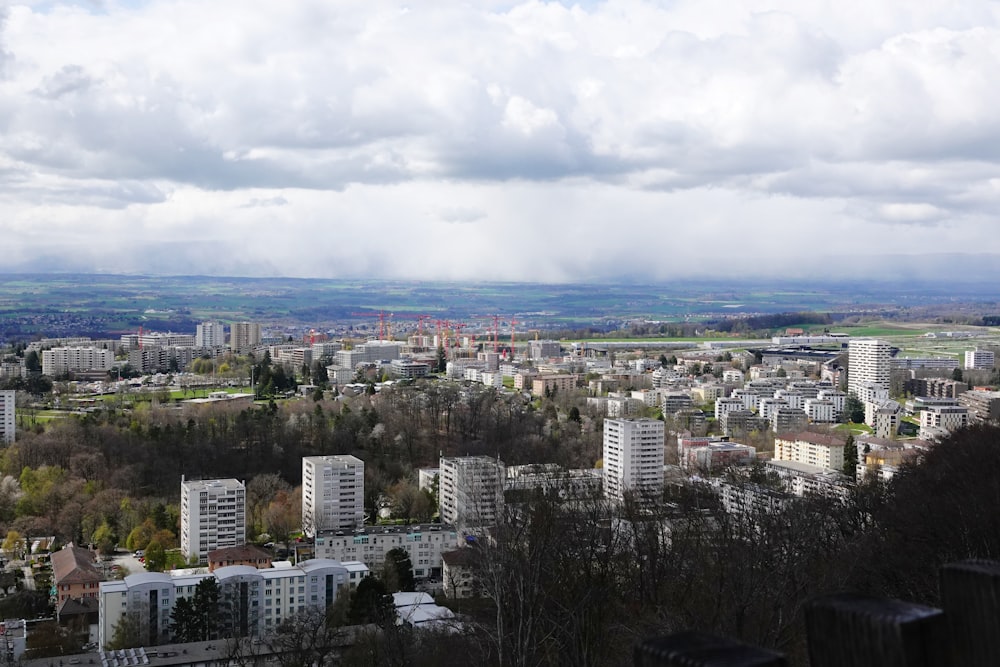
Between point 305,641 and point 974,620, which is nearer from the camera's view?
point 974,620

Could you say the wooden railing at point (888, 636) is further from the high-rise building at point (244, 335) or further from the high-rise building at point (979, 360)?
the high-rise building at point (244, 335)

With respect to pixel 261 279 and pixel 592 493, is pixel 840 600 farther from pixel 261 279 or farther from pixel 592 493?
pixel 261 279

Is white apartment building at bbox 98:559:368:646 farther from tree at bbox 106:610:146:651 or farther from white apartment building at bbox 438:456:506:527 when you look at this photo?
white apartment building at bbox 438:456:506:527

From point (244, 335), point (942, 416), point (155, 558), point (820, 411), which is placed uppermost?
point (244, 335)

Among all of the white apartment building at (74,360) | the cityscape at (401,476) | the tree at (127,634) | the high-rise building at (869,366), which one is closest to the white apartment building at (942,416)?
the cityscape at (401,476)

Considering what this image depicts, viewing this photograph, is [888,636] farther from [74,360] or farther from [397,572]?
[74,360]

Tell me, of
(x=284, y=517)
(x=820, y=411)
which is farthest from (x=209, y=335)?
(x=284, y=517)

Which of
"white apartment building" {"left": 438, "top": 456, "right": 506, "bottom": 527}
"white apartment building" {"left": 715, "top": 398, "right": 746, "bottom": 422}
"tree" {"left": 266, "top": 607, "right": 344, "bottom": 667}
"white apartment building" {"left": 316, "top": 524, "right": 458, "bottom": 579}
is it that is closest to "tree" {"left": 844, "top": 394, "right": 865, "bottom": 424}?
"white apartment building" {"left": 715, "top": 398, "right": 746, "bottom": 422}
